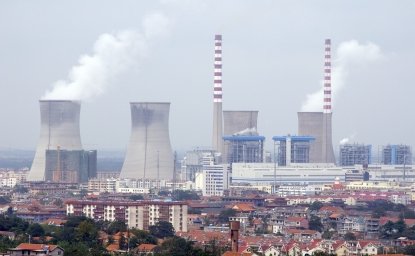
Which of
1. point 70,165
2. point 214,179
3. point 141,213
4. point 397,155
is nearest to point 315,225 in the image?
point 141,213

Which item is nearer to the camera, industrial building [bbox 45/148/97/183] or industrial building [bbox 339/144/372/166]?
industrial building [bbox 45/148/97/183]

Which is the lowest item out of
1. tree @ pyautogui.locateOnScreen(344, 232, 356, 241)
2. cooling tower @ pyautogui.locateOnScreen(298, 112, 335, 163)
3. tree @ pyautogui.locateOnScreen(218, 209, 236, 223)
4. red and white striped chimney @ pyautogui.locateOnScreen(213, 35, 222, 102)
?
tree @ pyautogui.locateOnScreen(344, 232, 356, 241)

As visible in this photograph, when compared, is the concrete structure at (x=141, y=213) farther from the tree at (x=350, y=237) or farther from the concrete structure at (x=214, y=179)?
the concrete structure at (x=214, y=179)

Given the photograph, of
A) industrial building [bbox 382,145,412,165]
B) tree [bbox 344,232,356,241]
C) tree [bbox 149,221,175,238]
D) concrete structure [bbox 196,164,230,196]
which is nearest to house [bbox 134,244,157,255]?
tree [bbox 149,221,175,238]

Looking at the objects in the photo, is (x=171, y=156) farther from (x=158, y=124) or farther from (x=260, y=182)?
(x=260, y=182)

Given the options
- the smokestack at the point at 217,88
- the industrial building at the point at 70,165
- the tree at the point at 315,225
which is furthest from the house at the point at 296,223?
the smokestack at the point at 217,88

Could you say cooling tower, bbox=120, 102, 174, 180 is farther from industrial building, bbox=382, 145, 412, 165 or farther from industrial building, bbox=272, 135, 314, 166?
industrial building, bbox=382, 145, 412, 165
